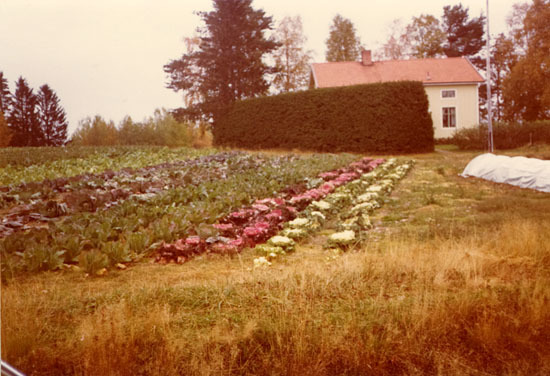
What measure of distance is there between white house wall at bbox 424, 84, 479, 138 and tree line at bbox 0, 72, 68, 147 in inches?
1123

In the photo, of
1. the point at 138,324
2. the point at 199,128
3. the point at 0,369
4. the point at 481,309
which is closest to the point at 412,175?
the point at 481,309

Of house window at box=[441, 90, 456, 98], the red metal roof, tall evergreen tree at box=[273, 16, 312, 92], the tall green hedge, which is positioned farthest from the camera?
house window at box=[441, 90, 456, 98]

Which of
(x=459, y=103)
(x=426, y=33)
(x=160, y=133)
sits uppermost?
(x=426, y=33)

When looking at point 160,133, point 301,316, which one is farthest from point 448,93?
point 301,316

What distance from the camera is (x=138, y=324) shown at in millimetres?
2744

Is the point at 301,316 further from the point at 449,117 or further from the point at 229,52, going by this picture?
the point at 449,117

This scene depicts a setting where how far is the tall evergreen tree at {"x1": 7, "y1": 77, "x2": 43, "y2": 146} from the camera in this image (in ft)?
13.1

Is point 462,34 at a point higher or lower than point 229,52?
higher

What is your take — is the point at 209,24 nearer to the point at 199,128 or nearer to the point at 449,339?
the point at 449,339

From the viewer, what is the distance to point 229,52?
12109 millimetres

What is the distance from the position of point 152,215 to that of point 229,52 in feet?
24.3

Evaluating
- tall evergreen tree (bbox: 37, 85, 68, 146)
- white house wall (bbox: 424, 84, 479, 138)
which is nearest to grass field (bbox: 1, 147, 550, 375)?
tall evergreen tree (bbox: 37, 85, 68, 146)

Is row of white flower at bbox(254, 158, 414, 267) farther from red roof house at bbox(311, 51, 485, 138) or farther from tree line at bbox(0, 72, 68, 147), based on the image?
red roof house at bbox(311, 51, 485, 138)

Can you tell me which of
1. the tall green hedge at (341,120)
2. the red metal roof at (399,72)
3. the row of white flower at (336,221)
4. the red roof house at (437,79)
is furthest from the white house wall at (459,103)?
the row of white flower at (336,221)
